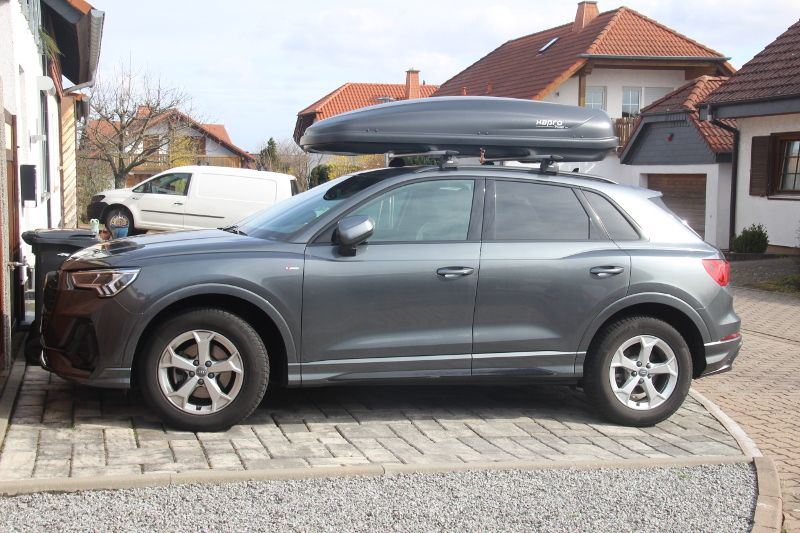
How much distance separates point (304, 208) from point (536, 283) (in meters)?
1.63

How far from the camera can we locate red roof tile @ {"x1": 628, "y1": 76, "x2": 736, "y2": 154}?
80.5 feet

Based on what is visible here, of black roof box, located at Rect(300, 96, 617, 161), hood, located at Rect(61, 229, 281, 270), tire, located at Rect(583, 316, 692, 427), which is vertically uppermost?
black roof box, located at Rect(300, 96, 617, 161)

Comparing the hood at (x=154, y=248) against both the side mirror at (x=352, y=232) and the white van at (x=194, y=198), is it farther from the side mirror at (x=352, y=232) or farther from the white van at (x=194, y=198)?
the white van at (x=194, y=198)

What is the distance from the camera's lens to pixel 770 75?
20562mm

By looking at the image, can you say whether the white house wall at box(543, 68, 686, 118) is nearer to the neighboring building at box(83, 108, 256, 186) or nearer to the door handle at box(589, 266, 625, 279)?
the neighboring building at box(83, 108, 256, 186)

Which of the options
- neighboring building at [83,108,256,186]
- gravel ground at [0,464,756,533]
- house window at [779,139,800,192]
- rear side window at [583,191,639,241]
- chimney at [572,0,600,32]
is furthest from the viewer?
chimney at [572,0,600,32]

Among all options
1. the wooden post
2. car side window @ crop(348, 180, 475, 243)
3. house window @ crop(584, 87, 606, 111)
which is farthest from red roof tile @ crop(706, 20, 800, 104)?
house window @ crop(584, 87, 606, 111)

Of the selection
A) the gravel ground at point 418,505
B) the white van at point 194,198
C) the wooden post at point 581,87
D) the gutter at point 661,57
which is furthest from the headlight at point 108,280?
the wooden post at point 581,87

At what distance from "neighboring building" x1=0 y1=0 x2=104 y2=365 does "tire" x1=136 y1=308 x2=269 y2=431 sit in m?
1.75

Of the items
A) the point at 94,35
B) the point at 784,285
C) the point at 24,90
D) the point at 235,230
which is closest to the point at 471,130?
the point at 235,230

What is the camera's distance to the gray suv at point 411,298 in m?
6.04

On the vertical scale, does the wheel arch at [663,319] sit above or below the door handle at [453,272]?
below

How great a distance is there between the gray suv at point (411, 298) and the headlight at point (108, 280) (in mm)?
12

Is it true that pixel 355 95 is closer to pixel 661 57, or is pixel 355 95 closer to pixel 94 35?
pixel 661 57
